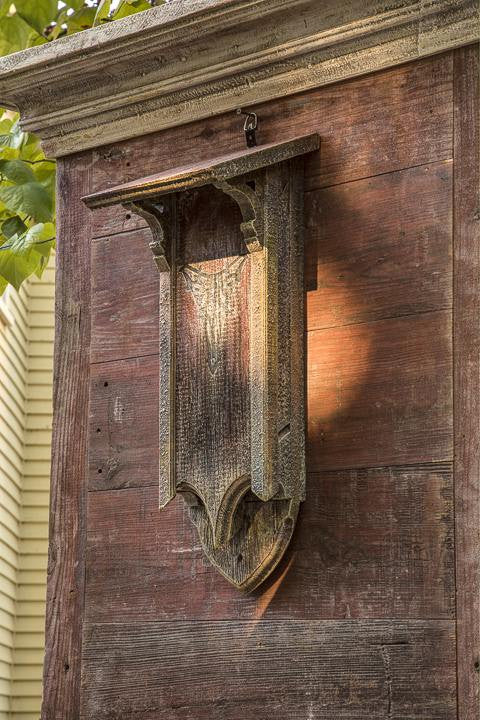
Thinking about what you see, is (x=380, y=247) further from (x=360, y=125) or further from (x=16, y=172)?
(x=16, y=172)

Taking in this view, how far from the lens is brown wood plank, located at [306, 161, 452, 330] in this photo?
224cm

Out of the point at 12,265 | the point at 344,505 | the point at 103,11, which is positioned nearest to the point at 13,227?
the point at 12,265

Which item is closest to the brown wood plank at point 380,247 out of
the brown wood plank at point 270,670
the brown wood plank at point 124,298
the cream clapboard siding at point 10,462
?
the brown wood plank at point 124,298

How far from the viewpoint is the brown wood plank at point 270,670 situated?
212 centimetres

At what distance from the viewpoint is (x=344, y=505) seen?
2.29 metres

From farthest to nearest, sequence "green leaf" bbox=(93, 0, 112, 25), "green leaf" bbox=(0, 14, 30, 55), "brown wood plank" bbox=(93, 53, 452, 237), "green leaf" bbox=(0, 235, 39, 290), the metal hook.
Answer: "green leaf" bbox=(93, 0, 112, 25)
"green leaf" bbox=(0, 14, 30, 55)
"green leaf" bbox=(0, 235, 39, 290)
the metal hook
"brown wood plank" bbox=(93, 53, 452, 237)

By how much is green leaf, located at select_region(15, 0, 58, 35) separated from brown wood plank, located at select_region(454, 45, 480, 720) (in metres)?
1.26

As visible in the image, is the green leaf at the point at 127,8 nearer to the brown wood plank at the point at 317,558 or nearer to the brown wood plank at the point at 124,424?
the brown wood plank at the point at 124,424

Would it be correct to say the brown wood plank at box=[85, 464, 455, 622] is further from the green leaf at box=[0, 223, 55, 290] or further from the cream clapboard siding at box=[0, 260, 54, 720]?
the cream clapboard siding at box=[0, 260, 54, 720]

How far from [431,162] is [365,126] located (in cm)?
19

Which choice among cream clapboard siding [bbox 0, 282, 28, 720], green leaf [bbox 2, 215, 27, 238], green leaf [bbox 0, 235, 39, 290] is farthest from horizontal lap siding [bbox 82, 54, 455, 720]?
cream clapboard siding [bbox 0, 282, 28, 720]

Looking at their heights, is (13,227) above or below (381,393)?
above

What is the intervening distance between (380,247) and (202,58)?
0.59m

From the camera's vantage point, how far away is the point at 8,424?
7887 millimetres
